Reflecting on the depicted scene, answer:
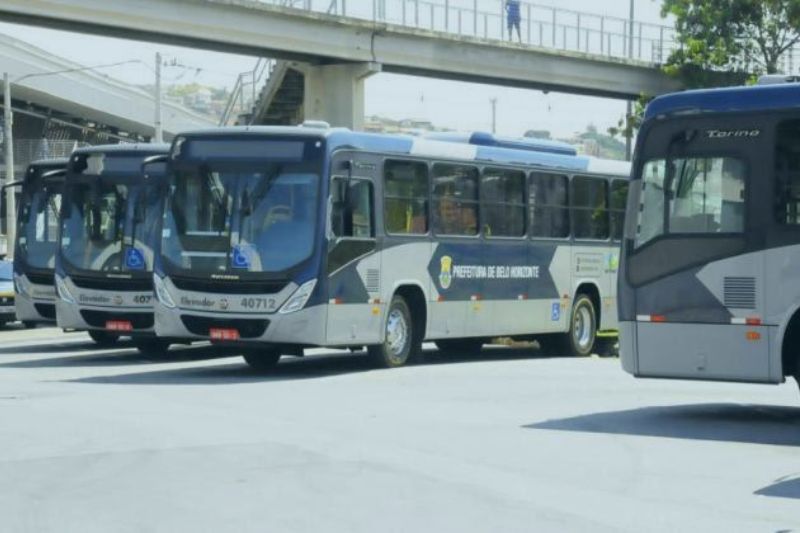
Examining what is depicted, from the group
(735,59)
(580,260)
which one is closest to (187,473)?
(580,260)

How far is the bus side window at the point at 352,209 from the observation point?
21.6m

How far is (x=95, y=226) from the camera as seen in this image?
26219 mm

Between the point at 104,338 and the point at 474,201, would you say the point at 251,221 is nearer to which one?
the point at 474,201

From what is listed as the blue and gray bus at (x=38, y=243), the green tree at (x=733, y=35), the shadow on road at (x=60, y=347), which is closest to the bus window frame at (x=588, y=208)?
the shadow on road at (x=60, y=347)

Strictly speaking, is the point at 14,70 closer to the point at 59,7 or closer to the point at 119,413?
the point at 59,7

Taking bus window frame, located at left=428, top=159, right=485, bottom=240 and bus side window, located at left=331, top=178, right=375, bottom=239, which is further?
bus window frame, located at left=428, top=159, right=485, bottom=240

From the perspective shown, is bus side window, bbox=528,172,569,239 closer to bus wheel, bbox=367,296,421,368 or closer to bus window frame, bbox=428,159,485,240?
bus window frame, bbox=428,159,485,240

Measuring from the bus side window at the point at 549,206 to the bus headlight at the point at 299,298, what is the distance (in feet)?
21.0

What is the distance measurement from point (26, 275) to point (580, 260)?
8982mm

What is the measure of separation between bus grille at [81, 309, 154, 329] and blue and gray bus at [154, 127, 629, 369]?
2.27 meters

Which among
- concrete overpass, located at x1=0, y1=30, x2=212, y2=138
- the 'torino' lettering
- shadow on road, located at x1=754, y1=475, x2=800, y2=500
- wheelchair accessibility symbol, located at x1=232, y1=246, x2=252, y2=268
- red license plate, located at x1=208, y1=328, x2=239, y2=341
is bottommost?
shadow on road, located at x1=754, y1=475, x2=800, y2=500

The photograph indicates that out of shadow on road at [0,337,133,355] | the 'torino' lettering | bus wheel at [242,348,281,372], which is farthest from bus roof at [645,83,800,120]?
shadow on road at [0,337,133,355]

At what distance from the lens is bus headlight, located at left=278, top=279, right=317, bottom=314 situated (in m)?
21.1

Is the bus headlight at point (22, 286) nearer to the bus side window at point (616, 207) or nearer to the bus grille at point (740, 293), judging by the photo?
the bus side window at point (616, 207)
